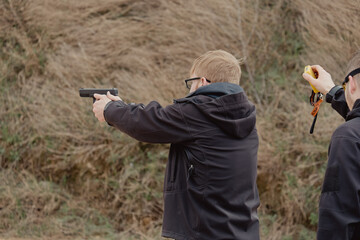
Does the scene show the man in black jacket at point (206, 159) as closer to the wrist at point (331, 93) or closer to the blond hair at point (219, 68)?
the blond hair at point (219, 68)

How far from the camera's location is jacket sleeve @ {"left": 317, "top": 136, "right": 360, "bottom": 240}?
195 centimetres

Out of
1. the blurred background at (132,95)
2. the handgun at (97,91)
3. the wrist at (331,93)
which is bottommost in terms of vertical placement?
the blurred background at (132,95)

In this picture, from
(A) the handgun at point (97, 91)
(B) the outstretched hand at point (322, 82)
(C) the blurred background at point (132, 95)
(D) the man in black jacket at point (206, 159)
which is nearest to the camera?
(D) the man in black jacket at point (206, 159)

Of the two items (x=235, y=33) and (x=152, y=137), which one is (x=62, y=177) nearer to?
(x=235, y=33)

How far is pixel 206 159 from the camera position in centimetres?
255

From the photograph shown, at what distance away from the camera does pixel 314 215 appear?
5512mm

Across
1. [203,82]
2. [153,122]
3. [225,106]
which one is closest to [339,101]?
[225,106]

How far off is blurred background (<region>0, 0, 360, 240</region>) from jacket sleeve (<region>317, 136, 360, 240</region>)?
367 cm

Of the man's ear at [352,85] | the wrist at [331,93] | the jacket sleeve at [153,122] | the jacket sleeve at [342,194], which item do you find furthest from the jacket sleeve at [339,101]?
the jacket sleeve at [153,122]

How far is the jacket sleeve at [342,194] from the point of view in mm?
1953

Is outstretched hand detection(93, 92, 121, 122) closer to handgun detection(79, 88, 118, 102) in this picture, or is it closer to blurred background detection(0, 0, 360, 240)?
handgun detection(79, 88, 118, 102)

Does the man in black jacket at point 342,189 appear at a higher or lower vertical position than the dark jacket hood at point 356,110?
lower

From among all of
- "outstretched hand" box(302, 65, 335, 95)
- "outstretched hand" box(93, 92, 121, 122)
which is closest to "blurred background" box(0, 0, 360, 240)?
"outstretched hand" box(302, 65, 335, 95)

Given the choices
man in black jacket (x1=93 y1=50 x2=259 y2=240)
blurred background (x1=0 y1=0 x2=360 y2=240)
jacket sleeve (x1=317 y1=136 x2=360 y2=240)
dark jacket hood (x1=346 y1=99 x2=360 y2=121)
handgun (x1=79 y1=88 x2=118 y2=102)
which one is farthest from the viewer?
blurred background (x1=0 y1=0 x2=360 y2=240)
